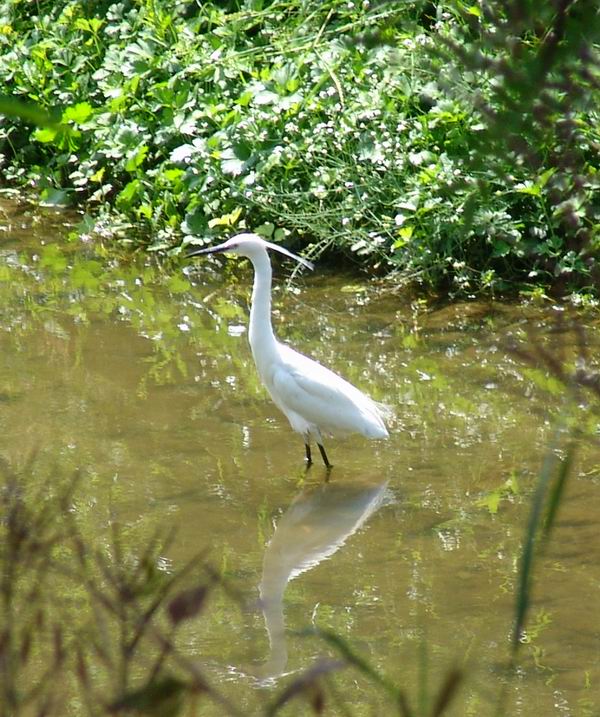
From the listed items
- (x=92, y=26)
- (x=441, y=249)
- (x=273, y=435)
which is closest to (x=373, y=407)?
(x=273, y=435)

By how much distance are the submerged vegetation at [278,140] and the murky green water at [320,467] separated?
1.07 ft

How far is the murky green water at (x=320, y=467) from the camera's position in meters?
3.52

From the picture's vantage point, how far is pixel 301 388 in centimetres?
504

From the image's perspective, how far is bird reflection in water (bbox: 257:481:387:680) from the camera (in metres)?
3.96

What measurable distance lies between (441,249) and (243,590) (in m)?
3.25

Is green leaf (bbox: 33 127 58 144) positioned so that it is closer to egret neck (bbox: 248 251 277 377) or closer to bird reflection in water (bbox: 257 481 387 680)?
egret neck (bbox: 248 251 277 377)

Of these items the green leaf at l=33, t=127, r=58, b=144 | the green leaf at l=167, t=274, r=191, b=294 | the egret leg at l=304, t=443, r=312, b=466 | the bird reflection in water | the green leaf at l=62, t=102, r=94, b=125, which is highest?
the bird reflection in water

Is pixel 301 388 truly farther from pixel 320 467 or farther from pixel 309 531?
pixel 309 531

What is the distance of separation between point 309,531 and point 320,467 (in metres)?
0.52

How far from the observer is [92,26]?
898cm

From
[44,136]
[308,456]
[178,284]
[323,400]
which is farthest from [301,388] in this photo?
[44,136]

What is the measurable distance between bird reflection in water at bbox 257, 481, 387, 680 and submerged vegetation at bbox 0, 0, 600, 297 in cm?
152

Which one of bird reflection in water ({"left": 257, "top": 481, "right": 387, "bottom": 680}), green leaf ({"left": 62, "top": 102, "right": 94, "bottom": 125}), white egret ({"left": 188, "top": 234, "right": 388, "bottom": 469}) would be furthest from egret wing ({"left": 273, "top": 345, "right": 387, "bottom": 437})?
green leaf ({"left": 62, "top": 102, "right": 94, "bottom": 125})

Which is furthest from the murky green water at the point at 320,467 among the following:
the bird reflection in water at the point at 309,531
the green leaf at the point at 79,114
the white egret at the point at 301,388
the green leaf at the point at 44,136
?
the green leaf at the point at 79,114
